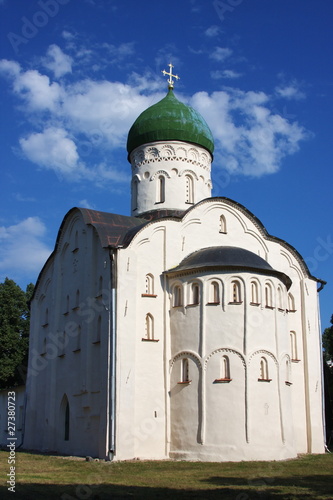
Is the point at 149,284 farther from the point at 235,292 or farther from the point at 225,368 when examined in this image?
the point at 225,368

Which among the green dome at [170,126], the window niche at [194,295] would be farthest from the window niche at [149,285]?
the green dome at [170,126]

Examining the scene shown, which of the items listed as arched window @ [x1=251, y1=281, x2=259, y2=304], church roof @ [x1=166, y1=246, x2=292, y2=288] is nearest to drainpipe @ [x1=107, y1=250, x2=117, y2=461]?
church roof @ [x1=166, y1=246, x2=292, y2=288]

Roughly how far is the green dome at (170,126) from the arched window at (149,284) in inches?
255

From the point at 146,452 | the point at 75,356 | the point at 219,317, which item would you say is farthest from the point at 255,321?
the point at 75,356

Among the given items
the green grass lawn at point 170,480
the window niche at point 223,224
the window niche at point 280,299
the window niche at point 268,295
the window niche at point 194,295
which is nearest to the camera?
the green grass lawn at point 170,480

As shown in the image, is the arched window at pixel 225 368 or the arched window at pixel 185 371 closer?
the arched window at pixel 225 368

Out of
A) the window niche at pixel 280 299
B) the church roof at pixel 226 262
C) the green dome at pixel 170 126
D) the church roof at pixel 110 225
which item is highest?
the green dome at pixel 170 126

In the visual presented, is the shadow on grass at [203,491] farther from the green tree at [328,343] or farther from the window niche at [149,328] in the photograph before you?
the green tree at [328,343]

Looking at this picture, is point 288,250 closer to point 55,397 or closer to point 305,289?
point 305,289

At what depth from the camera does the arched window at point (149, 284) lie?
17.4m

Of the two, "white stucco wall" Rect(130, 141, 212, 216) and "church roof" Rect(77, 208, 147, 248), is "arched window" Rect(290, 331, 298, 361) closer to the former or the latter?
"white stucco wall" Rect(130, 141, 212, 216)

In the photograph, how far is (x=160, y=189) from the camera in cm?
2155

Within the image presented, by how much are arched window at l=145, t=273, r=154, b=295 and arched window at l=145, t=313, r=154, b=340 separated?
2.28ft

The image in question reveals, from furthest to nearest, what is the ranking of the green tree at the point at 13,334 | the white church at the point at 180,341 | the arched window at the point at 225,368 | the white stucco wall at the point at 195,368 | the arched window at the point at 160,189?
the green tree at the point at 13,334, the arched window at the point at 160,189, the arched window at the point at 225,368, the white church at the point at 180,341, the white stucco wall at the point at 195,368
